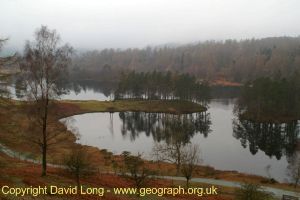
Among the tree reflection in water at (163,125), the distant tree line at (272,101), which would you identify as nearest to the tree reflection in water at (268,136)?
the distant tree line at (272,101)

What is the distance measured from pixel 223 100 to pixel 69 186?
5007 inches

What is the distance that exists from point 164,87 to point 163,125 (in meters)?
35.9

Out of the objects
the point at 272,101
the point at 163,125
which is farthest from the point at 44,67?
the point at 272,101

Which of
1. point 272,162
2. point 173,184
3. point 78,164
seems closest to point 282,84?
point 272,162

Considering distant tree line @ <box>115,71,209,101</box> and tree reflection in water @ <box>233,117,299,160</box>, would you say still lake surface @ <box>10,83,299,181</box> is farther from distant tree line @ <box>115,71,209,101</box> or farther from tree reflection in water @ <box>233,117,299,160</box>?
distant tree line @ <box>115,71,209,101</box>

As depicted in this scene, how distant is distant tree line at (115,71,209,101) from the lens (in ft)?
440

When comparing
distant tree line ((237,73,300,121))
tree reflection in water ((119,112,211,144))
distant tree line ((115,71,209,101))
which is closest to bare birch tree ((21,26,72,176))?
tree reflection in water ((119,112,211,144))

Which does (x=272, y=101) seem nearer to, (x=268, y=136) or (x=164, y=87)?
(x=268, y=136)

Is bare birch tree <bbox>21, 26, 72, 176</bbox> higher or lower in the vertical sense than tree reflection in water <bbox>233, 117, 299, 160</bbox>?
higher

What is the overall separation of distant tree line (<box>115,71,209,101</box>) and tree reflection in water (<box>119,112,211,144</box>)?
1371 centimetres

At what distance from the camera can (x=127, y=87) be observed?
144 meters

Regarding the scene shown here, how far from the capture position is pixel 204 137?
8906 centimetres

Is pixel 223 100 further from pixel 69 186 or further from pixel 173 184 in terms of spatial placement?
pixel 69 186

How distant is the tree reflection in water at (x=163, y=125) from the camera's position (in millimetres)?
90994
